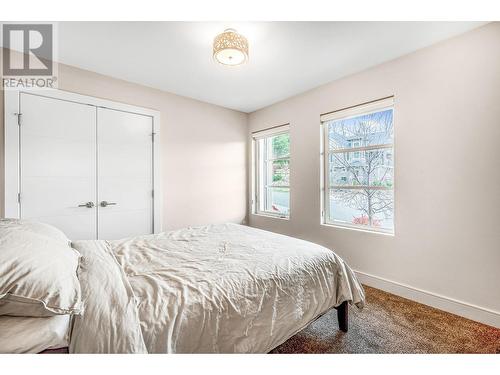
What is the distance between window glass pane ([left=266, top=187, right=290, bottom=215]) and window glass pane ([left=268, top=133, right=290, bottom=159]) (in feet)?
1.91

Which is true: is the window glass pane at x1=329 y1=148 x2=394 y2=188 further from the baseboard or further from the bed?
the bed

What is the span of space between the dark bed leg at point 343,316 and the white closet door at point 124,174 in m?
2.48

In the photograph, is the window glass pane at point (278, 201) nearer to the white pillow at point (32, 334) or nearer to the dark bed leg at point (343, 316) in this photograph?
the dark bed leg at point (343, 316)

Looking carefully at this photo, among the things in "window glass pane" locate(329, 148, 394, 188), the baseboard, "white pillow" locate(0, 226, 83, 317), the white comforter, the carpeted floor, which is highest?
"window glass pane" locate(329, 148, 394, 188)

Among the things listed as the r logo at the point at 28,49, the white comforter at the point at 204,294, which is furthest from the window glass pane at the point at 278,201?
the r logo at the point at 28,49

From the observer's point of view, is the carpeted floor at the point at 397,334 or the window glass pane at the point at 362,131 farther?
the window glass pane at the point at 362,131

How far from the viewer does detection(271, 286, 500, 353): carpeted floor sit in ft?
5.24

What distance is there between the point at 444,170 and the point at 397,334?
4.89 feet

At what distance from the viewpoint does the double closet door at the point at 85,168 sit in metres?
2.30

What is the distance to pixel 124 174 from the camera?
113 inches

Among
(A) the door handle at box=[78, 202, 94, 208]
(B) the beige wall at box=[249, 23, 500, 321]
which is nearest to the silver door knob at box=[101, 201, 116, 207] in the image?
(A) the door handle at box=[78, 202, 94, 208]

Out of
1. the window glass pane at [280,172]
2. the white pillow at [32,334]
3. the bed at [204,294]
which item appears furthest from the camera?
the window glass pane at [280,172]

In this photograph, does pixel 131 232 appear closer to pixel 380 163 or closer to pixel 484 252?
pixel 380 163

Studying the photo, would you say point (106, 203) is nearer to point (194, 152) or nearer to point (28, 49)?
point (194, 152)
